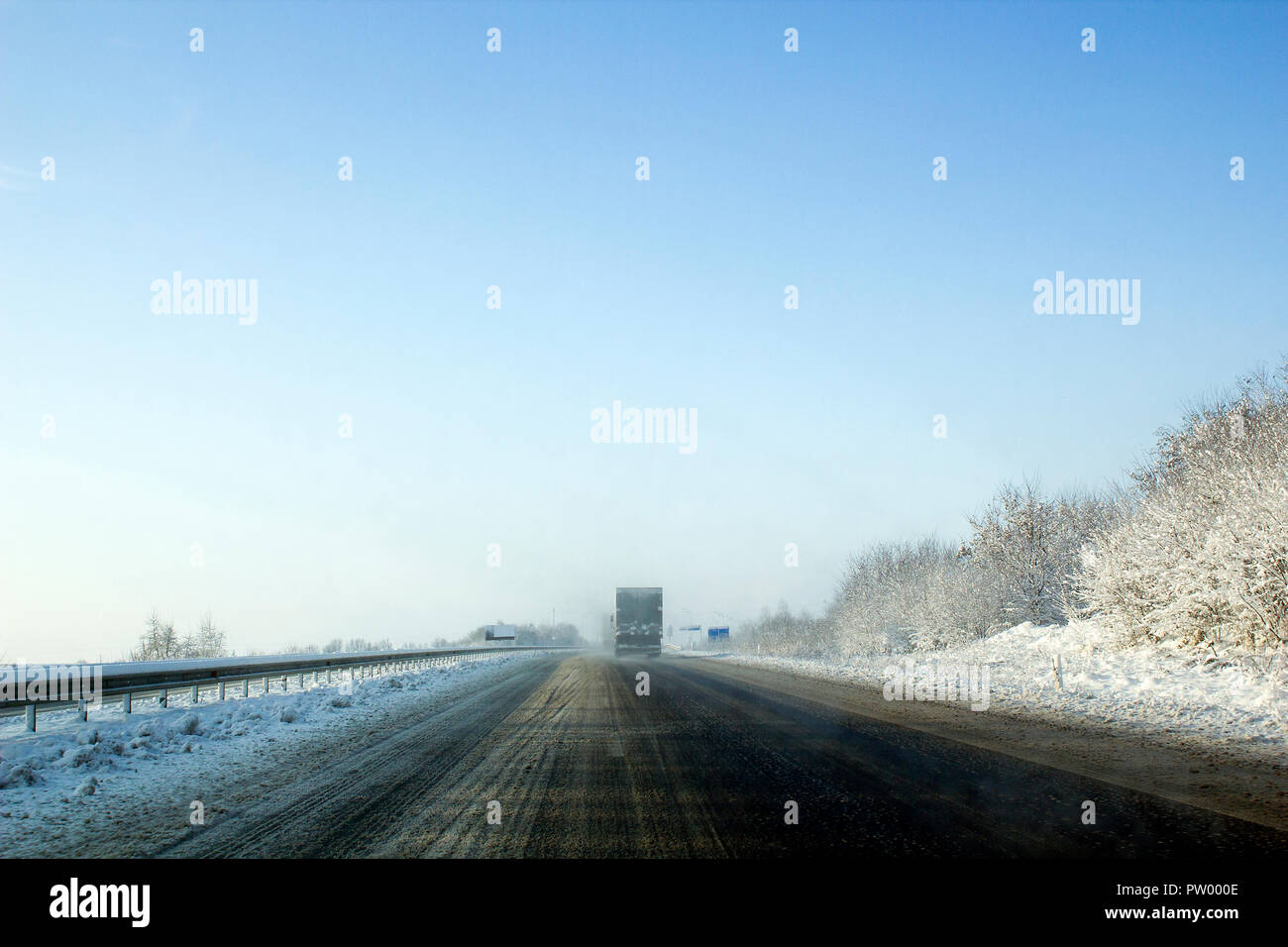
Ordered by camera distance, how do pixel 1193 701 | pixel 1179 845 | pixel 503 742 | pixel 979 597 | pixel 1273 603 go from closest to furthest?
1. pixel 1179 845
2. pixel 503 742
3. pixel 1193 701
4. pixel 1273 603
5. pixel 979 597

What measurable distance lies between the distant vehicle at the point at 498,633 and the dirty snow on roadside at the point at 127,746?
3360 inches

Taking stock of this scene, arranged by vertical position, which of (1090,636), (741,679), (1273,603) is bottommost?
(741,679)

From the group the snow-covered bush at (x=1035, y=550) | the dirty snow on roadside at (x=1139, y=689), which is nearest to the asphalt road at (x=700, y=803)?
the dirty snow on roadside at (x=1139, y=689)

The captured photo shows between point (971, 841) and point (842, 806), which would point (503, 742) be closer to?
point (842, 806)

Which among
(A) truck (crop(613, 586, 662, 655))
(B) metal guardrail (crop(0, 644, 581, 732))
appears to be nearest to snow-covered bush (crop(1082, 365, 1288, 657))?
(B) metal guardrail (crop(0, 644, 581, 732))

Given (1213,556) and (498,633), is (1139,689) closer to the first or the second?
(1213,556)

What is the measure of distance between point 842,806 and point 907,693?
45.6 ft

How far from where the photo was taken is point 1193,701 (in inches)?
526

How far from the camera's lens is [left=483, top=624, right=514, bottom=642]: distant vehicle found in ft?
329

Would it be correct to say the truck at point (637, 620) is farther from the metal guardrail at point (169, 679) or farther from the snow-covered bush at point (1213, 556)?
the snow-covered bush at point (1213, 556)

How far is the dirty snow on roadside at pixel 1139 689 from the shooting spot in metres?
11.5
